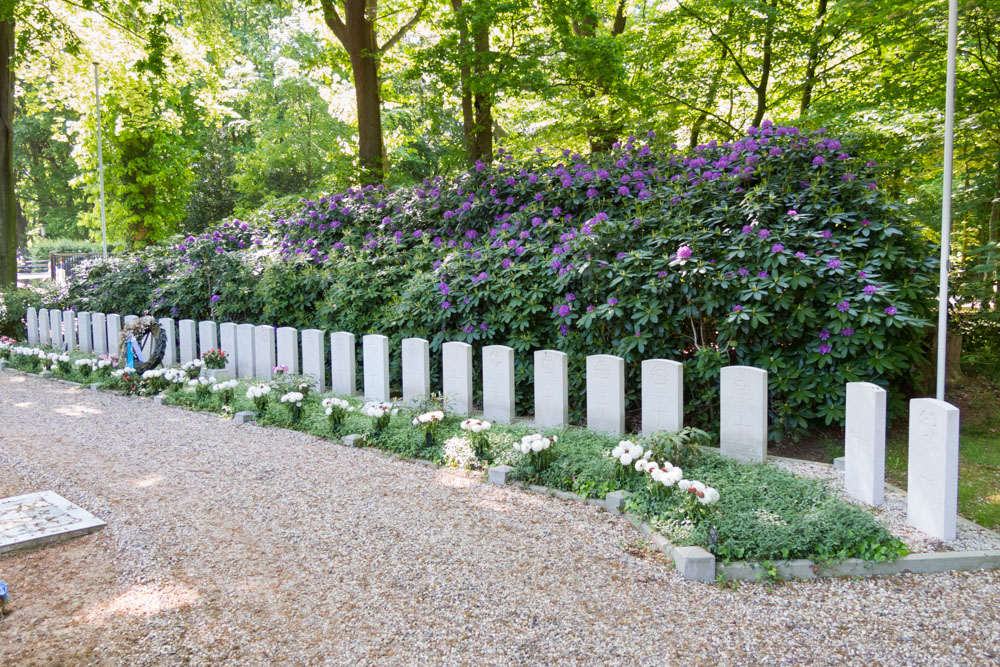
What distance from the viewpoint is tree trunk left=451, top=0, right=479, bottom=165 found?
34.3ft

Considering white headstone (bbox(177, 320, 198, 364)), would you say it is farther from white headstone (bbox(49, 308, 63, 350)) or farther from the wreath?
white headstone (bbox(49, 308, 63, 350))

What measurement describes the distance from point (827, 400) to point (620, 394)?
4.77 feet

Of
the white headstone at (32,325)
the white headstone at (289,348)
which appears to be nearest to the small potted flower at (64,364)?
the white headstone at (32,325)

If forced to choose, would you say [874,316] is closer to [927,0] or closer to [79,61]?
[927,0]

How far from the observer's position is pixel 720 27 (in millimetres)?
10250

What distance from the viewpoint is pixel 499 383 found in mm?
5625

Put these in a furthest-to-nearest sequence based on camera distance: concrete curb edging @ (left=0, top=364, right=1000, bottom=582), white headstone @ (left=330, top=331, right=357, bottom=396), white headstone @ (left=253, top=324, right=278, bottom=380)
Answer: white headstone @ (left=253, top=324, right=278, bottom=380)
white headstone @ (left=330, top=331, right=357, bottom=396)
concrete curb edging @ (left=0, top=364, right=1000, bottom=582)

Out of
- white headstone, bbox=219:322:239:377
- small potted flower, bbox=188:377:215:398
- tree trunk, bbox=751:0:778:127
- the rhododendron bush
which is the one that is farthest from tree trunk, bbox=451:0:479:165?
small potted flower, bbox=188:377:215:398

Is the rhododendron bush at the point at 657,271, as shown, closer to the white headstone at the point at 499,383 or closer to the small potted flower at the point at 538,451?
the white headstone at the point at 499,383

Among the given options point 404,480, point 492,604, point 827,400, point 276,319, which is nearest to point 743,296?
point 827,400

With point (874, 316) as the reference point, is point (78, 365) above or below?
below

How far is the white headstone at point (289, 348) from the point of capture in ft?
23.3

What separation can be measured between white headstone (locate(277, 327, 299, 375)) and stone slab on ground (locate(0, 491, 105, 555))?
3062 millimetres

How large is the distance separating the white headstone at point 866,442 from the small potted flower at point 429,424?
2.64 m
